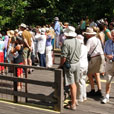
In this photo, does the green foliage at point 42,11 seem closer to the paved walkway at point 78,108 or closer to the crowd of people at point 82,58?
the crowd of people at point 82,58

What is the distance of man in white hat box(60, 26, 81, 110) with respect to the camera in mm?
5805

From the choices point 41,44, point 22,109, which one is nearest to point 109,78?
point 22,109

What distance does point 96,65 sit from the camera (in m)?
7.05

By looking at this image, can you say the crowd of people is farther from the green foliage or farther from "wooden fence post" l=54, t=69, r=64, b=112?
the green foliage

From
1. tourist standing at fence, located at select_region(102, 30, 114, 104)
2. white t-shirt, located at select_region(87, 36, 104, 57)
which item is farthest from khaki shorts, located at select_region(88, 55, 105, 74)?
tourist standing at fence, located at select_region(102, 30, 114, 104)

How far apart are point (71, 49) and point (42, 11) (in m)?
16.9

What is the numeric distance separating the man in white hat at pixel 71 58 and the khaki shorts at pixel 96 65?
1097 millimetres

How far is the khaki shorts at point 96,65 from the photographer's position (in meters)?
7.02

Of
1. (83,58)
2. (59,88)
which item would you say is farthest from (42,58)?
(59,88)

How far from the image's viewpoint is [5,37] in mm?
11281

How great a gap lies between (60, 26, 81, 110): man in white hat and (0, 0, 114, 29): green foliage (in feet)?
38.4

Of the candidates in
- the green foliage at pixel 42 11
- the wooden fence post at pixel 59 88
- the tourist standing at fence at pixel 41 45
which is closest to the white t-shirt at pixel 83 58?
the wooden fence post at pixel 59 88

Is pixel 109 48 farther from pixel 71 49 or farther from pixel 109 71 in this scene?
pixel 71 49

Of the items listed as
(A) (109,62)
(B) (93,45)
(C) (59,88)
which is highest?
(B) (93,45)
